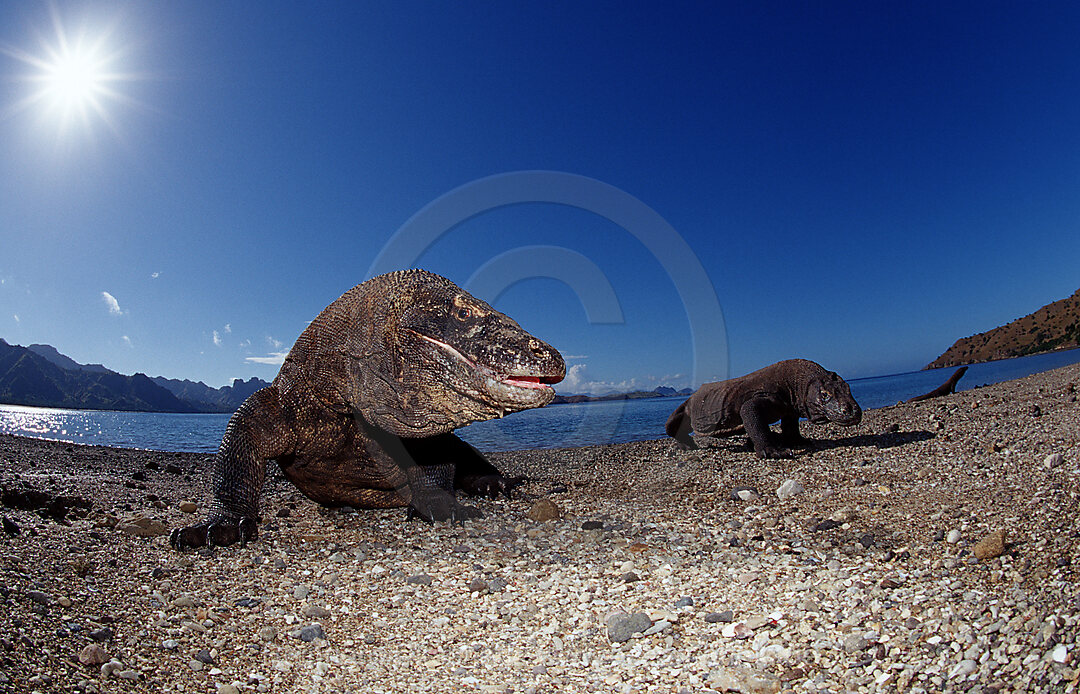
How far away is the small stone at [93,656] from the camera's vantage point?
2682 millimetres

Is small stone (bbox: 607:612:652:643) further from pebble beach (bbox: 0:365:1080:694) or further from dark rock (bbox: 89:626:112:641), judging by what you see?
dark rock (bbox: 89:626:112:641)

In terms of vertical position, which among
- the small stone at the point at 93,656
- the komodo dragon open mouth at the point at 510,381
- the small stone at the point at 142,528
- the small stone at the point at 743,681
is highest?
the komodo dragon open mouth at the point at 510,381

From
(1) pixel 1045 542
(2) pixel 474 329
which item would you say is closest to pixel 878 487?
(1) pixel 1045 542

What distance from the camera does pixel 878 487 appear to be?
6191 millimetres

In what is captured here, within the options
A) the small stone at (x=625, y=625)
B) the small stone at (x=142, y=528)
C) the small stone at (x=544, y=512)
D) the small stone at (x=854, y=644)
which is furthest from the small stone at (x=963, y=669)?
the small stone at (x=142, y=528)

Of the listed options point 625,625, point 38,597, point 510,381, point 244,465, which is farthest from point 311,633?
point 244,465

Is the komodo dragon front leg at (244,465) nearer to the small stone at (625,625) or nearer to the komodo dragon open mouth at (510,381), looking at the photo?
the komodo dragon open mouth at (510,381)

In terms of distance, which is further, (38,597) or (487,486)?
(487,486)

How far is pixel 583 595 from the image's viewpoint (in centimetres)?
372

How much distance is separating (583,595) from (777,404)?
8.31m

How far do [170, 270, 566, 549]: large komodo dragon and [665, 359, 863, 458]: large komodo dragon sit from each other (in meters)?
6.73

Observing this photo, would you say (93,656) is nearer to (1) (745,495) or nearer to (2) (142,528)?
(2) (142,528)

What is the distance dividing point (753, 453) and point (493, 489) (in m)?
6.46

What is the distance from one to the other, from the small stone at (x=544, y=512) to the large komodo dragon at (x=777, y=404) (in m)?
5.65
